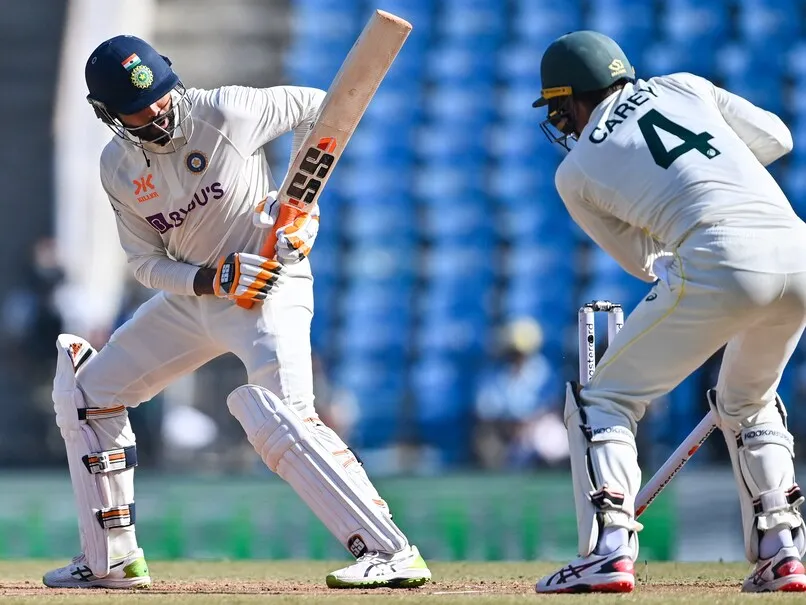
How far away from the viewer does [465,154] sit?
11.9 m

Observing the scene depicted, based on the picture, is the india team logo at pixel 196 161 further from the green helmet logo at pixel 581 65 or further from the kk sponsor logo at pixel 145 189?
the green helmet logo at pixel 581 65

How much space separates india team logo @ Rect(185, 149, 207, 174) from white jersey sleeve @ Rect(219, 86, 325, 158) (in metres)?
0.13

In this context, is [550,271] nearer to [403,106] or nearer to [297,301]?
[403,106]

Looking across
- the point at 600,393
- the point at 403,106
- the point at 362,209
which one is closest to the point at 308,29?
the point at 403,106

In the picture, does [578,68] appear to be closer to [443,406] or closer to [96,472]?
[96,472]

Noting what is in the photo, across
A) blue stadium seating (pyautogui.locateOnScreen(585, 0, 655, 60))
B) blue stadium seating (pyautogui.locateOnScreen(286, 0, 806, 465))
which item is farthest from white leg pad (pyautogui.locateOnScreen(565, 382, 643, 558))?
blue stadium seating (pyautogui.locateOnScreen(585, 0, 655, 60))

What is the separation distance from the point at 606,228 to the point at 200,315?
58.8 inches

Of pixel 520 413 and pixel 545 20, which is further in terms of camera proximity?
pixel 545 20

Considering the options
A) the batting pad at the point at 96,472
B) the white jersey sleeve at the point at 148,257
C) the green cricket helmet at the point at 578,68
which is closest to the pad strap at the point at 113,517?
the batting pad at the point at 96,472

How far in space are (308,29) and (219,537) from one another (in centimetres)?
620

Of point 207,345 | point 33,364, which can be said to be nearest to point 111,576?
point 207,345

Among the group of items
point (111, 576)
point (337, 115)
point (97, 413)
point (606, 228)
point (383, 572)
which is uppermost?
point (337, 115)

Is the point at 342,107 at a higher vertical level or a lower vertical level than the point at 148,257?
higher

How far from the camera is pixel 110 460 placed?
16.0 feet
